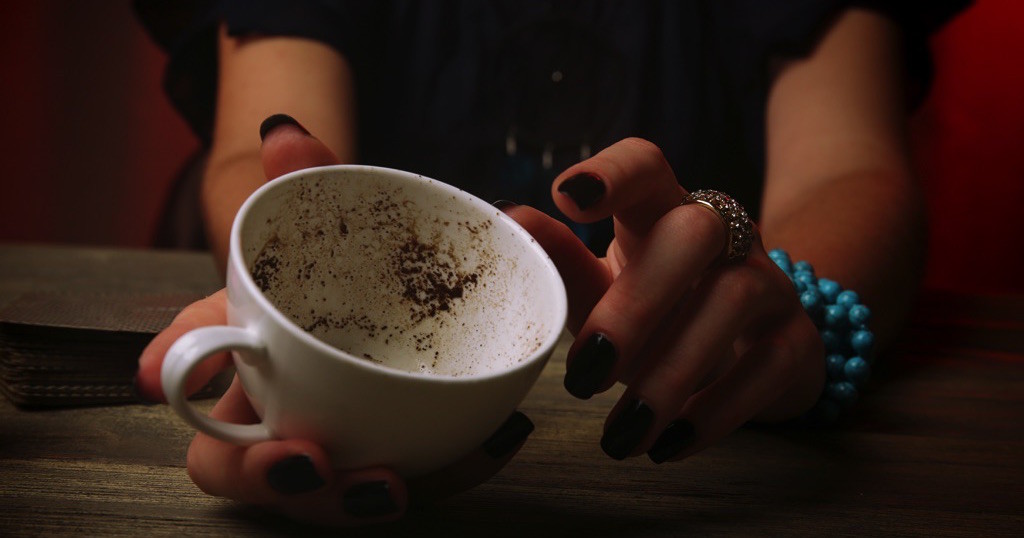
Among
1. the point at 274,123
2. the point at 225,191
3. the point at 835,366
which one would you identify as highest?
the point at 274,123

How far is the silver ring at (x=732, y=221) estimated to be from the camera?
425 millimetres

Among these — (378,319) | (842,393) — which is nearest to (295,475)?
(378,319)

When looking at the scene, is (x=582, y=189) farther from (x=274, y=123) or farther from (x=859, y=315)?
(x=859, y=315)

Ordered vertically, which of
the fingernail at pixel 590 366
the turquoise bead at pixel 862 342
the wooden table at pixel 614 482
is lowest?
the wooden table at pixel 614 482

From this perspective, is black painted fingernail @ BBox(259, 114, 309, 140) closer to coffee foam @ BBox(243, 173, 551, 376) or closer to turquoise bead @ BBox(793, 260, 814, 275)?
coffee foam @ BBox(243, 173, 551, 376)

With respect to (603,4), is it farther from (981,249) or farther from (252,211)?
(981,249)

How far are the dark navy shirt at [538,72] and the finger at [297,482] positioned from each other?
513 mm

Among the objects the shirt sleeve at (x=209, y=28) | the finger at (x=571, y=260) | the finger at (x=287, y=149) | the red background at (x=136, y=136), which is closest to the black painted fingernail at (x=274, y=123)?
the finger at (x=287, y=149)

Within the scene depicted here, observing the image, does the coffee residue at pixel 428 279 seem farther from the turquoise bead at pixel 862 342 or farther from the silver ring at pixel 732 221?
the turquoise bead at pixel 862 342

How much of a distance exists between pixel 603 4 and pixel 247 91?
1.26 feet

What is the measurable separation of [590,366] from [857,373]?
0.25 metres

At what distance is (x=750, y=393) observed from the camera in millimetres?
439

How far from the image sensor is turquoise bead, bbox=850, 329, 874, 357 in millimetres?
544

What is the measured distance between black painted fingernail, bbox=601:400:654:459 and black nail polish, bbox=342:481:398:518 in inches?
4.6
